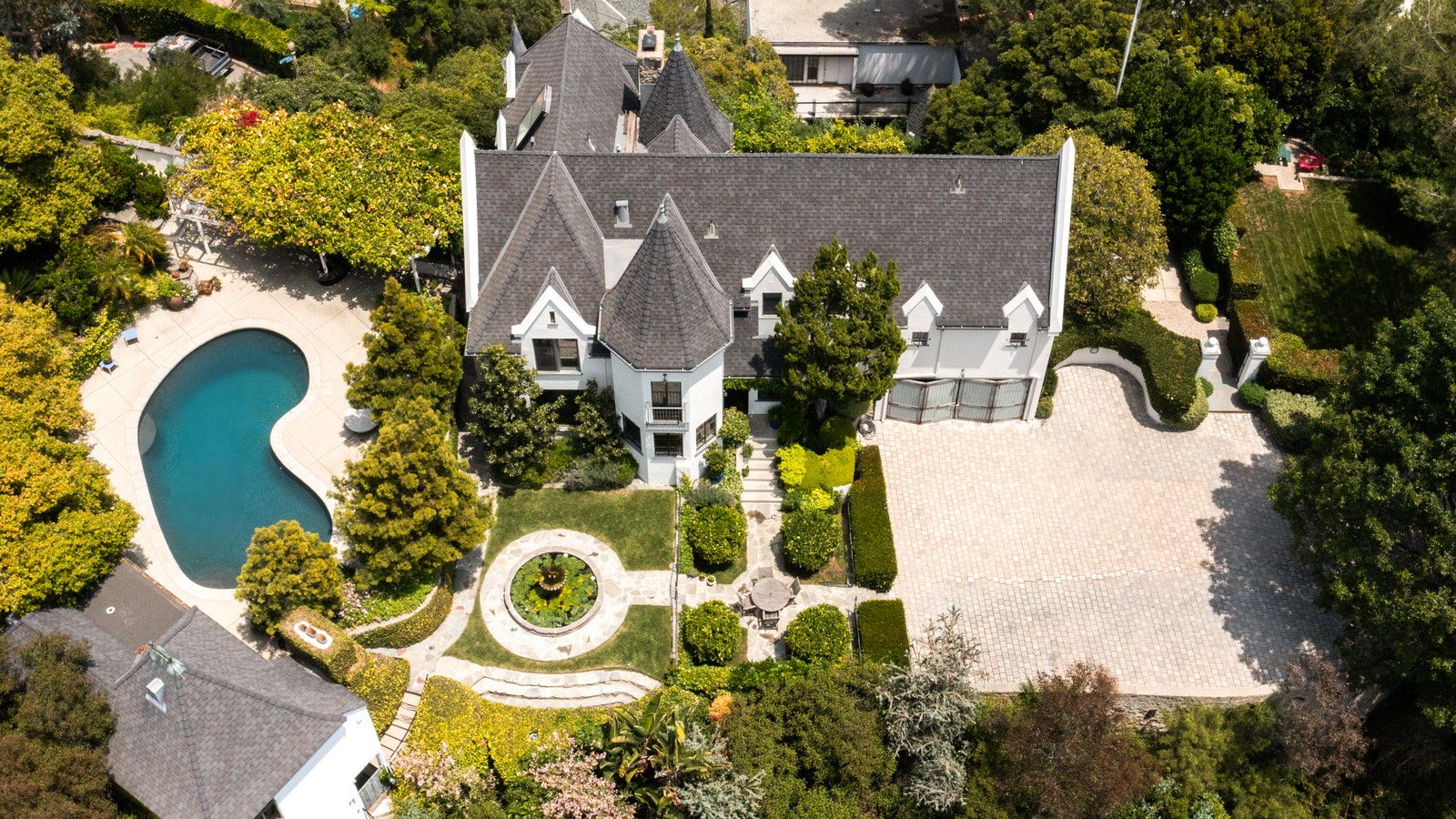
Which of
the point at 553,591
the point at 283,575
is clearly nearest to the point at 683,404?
the point at 553,591

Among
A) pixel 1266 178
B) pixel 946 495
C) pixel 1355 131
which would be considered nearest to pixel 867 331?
pixel 946 495

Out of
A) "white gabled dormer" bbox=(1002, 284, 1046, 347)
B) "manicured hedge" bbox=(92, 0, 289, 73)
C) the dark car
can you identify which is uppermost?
"manicured hedge" bbox=(92, 0, 289, 73)

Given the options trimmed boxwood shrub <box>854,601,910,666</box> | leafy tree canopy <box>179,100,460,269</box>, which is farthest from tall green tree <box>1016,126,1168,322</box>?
leafy tree canopy <box>179,100,460,269</box>

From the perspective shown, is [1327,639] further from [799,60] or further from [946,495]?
[799,60]

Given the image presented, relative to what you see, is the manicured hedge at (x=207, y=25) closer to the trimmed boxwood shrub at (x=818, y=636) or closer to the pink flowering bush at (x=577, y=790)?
the trimmed boxwood shrub at (x=818, y=636)

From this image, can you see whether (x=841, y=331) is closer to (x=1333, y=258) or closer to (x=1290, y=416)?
(x=1290, y=416)

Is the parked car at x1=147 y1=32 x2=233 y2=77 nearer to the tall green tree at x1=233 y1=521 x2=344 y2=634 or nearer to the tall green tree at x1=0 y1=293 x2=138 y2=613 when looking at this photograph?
the tall green tree at x1=0 y1=293 x2=138 y2=613
